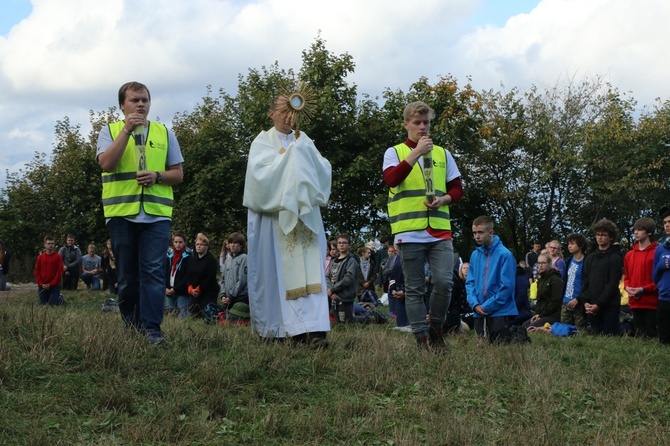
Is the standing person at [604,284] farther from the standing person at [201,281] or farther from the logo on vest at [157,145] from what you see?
the logo on vest at [157,145]

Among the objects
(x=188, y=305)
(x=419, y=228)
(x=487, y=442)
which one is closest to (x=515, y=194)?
(x=188, y=305)

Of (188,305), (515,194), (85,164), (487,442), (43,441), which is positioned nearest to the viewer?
(43,441)

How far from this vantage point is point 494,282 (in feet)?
27.3

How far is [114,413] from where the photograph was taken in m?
4.25

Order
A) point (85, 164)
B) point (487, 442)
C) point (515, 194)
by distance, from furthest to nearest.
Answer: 1. point (85, 164)
2. point (515, 194)
3. point (487, 442)

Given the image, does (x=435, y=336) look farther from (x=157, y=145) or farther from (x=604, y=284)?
(x=604, y=284)

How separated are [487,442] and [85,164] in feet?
124

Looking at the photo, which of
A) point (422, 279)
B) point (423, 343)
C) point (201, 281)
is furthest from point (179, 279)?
point (423, 343)

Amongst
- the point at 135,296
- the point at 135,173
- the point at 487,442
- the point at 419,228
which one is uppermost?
the point at 135,173

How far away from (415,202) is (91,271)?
21.5m

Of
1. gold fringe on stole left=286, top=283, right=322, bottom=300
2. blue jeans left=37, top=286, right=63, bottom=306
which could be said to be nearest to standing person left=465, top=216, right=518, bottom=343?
gold fringe on stole left=286, top=283, right=322, bottom=300

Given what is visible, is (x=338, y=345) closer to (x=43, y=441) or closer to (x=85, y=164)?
(x=43, y=441)

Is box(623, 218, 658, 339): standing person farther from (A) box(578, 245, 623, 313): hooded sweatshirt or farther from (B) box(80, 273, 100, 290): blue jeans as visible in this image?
(B) box(80, 273, 100, 290): blue jeans

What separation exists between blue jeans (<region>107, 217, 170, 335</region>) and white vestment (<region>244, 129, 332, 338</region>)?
3.13 ft
